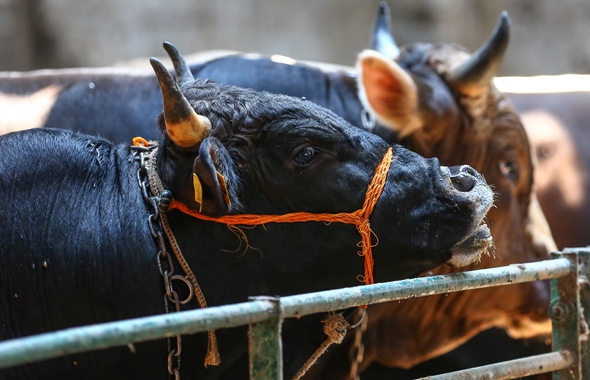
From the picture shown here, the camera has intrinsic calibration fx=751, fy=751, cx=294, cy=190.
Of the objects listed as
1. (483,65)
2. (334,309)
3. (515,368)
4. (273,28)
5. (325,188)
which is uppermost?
(273,28)

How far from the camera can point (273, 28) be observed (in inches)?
412

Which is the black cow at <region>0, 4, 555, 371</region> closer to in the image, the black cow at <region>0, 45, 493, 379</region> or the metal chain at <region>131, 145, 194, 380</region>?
the black cow at <region>0, 45, 493, 379</region>

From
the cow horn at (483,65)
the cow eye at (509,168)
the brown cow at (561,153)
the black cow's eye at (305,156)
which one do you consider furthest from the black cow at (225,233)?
the brown cow at (561,153)

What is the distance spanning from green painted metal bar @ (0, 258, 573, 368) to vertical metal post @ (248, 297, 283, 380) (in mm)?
21

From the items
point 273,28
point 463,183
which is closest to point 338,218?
point 463,183

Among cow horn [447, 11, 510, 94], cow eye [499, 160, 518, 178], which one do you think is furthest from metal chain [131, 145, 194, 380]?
cow eye [499, 160, 518, 178]

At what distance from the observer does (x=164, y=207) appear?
8.78ft

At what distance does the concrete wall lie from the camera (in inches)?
370

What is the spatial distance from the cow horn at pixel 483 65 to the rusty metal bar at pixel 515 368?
6.14 ft

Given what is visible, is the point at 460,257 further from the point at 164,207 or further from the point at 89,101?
the point at 89,101

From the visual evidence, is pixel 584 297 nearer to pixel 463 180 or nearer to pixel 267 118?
pixel 463 180

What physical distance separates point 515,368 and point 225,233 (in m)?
1.11

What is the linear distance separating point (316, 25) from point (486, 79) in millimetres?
6880

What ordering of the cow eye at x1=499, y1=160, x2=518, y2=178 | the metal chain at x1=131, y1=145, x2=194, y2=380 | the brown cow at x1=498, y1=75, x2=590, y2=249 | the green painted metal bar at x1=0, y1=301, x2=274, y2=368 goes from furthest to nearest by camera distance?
the brown cow at x1=498, y1=75, x2=590, y2=249
the cow eye at x1=499, y1=160, x2=518, y2=178
the metal chain at x1=131, y1=145, x2=194, y2=380
the green painted metal bar at x1=0, y1=301, x2=274, y2=368
